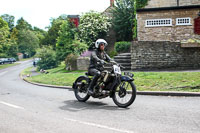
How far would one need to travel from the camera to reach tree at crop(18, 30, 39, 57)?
86.1m

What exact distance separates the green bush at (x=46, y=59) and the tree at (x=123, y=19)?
46.8 ft

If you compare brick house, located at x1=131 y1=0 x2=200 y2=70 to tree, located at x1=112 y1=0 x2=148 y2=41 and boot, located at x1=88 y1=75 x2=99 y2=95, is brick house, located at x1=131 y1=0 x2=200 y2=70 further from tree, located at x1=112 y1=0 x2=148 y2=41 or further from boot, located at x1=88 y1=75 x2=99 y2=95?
boot, located at x1=88 y1=75 x2=99 y2=95

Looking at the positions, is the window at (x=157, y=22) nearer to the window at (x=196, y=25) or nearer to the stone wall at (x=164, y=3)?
the stone wall at (x=164, y=3)

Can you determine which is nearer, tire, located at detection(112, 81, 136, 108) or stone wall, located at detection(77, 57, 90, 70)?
tire, located at detection(112, 81, 136, 108)

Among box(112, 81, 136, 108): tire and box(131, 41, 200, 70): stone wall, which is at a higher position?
box(131, 41, 200, 70): stone wall

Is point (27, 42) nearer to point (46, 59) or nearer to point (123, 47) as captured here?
point (46, 59)

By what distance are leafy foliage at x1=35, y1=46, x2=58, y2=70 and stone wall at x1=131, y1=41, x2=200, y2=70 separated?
26.4 meters

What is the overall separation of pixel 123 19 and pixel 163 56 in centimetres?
1570

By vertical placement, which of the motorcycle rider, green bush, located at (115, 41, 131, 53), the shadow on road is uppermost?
green bush, located at (115, 41, 131, 53)

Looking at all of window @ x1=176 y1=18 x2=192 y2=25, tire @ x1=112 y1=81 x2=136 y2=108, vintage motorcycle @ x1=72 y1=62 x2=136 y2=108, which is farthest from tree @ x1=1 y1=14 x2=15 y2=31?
tire @ x1=112 y1=81 x2=136 y2=108

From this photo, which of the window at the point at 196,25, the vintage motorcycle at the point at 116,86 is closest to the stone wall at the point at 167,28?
the window at the point at 196,25

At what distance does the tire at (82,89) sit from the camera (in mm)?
7660

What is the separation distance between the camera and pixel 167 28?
2250 centimetres

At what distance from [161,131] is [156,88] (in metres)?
5.31
